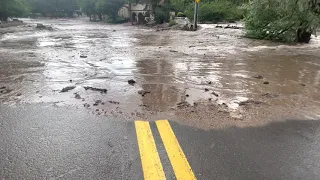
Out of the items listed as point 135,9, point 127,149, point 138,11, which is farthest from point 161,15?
point 127,149

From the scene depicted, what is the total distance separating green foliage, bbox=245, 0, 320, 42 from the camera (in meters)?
13.3

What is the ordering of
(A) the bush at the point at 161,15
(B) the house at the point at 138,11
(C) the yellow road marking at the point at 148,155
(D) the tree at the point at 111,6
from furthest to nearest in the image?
(D) the tree at the point at 111,6
(B) the house at the point at 138,11
(A) the bush at the point at 161,15
(C) the yellow road marking at the point at 148,155

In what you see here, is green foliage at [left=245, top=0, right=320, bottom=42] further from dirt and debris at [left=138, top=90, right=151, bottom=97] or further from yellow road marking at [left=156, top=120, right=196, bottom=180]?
yellow road marking at [left=156, top=120, right=196, bottom=180]

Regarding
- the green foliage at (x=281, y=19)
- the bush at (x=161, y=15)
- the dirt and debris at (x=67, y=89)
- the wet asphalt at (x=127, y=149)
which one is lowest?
the wet asphalt at (x=127, y=149)

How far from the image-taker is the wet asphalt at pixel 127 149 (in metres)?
2.99

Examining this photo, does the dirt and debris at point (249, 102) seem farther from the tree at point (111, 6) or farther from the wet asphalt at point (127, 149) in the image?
the tree at point (111, 6)

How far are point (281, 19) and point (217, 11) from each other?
91.0 feet

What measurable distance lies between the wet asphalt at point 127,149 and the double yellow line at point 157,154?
0.21ft

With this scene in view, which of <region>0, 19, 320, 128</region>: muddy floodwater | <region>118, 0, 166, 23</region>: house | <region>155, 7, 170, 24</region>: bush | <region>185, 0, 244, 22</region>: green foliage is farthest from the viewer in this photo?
<region>118, 0, 166, 23</region>: house

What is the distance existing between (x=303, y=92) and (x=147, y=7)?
53.2 meters

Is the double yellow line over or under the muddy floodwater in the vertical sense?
under

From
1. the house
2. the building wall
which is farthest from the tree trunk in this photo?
the building wall

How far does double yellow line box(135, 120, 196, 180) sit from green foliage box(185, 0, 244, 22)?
39056 mm

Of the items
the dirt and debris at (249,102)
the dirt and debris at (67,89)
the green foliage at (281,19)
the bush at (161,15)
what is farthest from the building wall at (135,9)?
the dirt and debris at (249,102)
